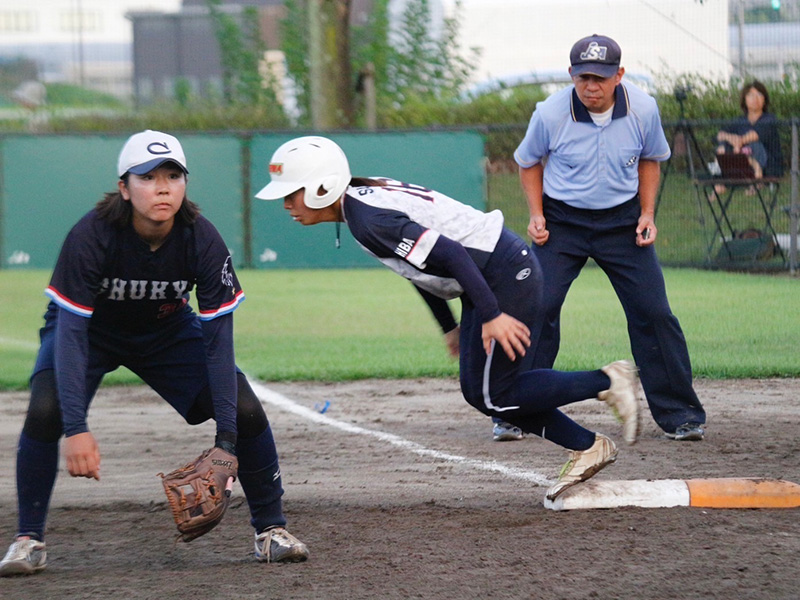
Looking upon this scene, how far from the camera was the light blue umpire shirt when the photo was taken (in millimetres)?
6285

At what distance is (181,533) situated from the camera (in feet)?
14.1

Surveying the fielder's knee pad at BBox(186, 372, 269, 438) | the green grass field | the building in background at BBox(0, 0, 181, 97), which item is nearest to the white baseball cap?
the fielder's knee pad at BBox(186, 372, 269, 438)

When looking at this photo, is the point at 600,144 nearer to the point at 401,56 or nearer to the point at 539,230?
the point at 539,230

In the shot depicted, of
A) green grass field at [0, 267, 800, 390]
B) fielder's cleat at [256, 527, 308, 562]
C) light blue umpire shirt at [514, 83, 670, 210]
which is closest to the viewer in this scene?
fielder's cleat at [256, 527, 308, 562]

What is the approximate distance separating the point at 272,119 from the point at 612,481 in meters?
19.9

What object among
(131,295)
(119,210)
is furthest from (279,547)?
(119,210)

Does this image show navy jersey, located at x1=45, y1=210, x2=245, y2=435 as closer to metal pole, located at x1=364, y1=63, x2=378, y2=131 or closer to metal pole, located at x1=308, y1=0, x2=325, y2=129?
metal pole, located at x1=364, y1=63, x2=378, y2=131

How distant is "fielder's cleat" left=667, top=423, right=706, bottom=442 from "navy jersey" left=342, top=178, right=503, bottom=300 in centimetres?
210

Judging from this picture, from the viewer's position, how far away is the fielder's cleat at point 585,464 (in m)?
5.06

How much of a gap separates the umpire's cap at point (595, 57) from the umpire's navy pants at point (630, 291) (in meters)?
0.79

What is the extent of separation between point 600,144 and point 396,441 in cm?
208

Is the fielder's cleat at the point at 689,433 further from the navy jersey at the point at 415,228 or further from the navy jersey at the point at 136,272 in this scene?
the navy jersey at the point at 136,272

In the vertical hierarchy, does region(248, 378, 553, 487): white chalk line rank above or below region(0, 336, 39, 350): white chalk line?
above

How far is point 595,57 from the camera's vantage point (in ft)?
19.6
